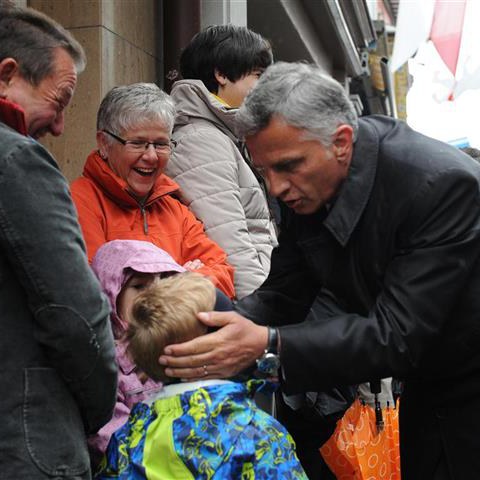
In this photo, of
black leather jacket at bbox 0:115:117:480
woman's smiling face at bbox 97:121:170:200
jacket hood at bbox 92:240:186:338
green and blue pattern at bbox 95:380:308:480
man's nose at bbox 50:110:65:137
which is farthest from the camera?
woman's smiling face at bbox 97:121:170:200

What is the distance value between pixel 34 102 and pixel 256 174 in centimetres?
194

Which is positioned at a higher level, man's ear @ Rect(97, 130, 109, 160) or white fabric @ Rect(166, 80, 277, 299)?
man's ear @ Rect(97, 130, 109, 160)

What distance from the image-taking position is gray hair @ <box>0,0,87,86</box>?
2.48m

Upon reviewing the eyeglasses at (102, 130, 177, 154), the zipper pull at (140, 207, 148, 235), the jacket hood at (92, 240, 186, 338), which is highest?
the eyeglasses at (102, 130, 177, 154)

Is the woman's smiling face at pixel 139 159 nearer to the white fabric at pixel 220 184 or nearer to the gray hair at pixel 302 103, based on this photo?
the white fabric at pixel 220 184

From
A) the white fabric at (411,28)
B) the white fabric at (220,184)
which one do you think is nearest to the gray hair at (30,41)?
the white fabric at (220,184)

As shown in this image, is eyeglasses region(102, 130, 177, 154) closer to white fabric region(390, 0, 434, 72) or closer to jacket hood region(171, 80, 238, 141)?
jacket hood region(171, 80, 238, 141)

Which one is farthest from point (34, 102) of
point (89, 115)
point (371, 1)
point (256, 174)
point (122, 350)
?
point (371, 1)

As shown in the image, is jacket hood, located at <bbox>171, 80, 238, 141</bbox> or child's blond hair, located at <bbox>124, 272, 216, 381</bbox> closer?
child's blond hair, located at <bbox>124, 272, 216, 381</bbox>

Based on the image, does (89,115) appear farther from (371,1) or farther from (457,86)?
(371,1)

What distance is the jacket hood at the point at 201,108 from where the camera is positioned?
4.04 m

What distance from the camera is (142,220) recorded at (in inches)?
140

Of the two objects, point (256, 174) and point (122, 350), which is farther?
point (256, 174)

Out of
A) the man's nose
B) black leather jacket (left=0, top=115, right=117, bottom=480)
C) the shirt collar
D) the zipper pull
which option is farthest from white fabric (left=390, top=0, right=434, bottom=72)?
black leather jacket (left=0, top=115, right=117, bottom=480)
